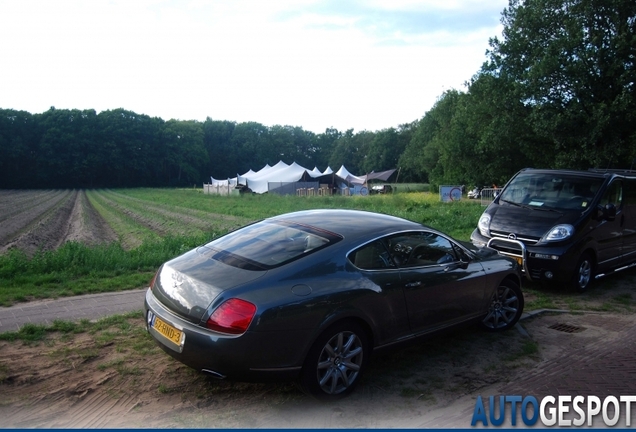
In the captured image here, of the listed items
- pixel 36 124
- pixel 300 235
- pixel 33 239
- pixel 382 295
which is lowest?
pixel 33 239

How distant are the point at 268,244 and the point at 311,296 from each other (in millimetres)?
953

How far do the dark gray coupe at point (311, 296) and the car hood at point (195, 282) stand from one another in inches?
0.5

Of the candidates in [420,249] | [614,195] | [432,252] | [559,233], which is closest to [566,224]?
[559,233]

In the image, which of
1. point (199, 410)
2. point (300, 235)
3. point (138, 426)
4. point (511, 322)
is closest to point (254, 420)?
point (199, 410)

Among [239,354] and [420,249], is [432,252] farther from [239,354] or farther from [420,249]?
[239,354]

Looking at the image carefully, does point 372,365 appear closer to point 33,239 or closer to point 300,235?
point 300,235

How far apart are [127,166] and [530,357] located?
333 ft

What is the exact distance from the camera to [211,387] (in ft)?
14.8

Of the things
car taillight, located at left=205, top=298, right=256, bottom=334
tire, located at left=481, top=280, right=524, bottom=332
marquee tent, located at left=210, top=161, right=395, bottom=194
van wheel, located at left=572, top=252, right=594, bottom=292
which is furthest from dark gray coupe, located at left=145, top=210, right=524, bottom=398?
marquee tent, located at left=210, top=161, right=395, bottom=194

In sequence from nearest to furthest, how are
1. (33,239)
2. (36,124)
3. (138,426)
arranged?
(138,426) → (33,239) → (36,124)

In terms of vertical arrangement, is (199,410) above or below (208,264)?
below

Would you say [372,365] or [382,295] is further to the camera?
[372,365]

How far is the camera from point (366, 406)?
4301 millimetres

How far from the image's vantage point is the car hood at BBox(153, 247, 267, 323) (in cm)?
416
